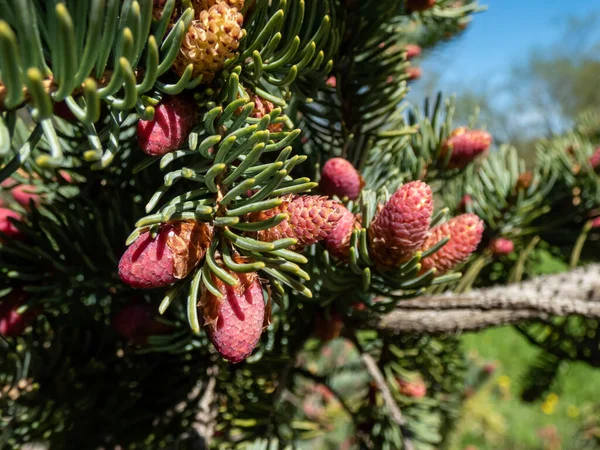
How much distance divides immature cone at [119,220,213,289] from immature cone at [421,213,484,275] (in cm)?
18

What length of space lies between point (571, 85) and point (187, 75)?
13.1 metres

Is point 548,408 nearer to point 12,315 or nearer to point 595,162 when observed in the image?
point 595,162

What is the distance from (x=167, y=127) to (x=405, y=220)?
0.16 meters

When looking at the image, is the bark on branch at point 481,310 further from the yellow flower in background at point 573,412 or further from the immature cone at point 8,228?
the yellow flower in background at point 573,412

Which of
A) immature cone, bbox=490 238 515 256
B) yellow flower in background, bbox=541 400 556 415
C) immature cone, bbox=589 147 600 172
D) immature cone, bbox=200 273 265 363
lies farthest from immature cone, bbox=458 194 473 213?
yellow flower in background, bbox=541 400 556 415

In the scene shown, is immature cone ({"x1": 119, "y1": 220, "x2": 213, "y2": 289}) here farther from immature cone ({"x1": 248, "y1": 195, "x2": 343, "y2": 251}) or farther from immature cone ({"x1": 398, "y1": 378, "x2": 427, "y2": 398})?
immature cone ({"x1": 398, "y1": 378, "x2": 427, "y2": 398})

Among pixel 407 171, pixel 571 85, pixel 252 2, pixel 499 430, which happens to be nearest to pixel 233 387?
pixel 407 171

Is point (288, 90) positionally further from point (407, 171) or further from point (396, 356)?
point (396, 356)

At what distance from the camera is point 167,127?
0.26 m

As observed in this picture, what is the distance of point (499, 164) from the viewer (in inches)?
25.0

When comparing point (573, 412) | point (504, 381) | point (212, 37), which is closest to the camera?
point (212, 37)

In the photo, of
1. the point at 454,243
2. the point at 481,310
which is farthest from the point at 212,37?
the point at 481,310

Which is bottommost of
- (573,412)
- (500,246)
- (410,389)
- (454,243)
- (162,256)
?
(573,412)

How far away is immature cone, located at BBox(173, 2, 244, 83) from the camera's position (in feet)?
0.84
